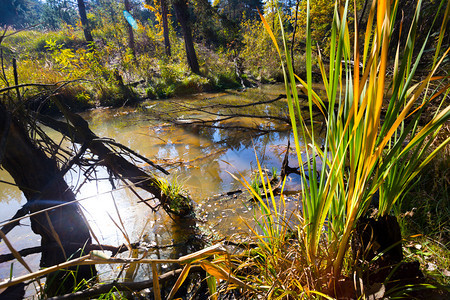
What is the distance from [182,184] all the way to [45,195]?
148 centimetres

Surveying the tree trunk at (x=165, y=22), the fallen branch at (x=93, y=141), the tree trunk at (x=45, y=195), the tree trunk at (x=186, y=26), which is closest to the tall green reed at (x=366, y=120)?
the fallen branch at (x=93, y=141)

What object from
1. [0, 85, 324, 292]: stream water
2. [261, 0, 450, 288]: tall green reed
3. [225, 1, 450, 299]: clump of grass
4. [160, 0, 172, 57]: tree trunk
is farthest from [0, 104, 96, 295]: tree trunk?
Answer: [160, 0, 172, 57]: tree trunk

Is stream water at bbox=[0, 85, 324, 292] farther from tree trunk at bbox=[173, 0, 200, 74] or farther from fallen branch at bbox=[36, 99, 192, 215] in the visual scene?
tree trunk at bbox=[173, 0, 200, 74]

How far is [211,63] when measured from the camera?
12719 mm

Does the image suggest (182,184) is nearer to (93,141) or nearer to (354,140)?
(93,141)

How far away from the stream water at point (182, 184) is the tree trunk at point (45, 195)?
13cm

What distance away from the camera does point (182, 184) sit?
2568mm

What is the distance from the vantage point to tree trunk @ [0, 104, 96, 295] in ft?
3.64

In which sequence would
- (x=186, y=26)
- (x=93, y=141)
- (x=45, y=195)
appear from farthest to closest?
(x=186, y=26) < (x=93, y=141) < (x=45, y=195)

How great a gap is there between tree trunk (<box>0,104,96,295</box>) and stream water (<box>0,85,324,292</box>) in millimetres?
125

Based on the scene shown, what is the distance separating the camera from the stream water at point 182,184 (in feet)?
6.15

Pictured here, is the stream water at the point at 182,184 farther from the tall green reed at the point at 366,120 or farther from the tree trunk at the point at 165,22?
the tree trunk at the point at 165,22

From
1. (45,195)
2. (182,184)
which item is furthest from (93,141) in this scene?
(182,184)

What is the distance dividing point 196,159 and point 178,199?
1.38 m
